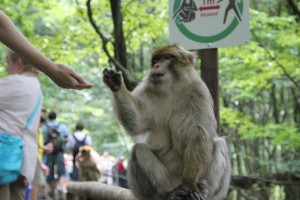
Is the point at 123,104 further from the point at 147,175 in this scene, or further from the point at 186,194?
the point at 186,194

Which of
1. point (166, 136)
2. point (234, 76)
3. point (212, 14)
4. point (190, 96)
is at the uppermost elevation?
point (212, 14)

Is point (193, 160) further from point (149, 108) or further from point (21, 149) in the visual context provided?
point (21, 149)

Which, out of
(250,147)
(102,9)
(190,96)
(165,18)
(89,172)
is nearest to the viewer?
(190,96)

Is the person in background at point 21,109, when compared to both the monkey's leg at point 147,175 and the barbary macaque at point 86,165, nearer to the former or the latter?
the monkey's leg at point 147,175

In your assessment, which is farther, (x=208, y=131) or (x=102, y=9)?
(x=102, y=9)

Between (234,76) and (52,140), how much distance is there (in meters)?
4.69

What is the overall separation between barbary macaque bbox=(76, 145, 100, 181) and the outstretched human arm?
10.1m

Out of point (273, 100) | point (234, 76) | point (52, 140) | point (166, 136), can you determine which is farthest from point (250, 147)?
point (166, 136)

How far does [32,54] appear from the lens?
6.19 ft

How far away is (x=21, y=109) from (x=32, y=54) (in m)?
2.04

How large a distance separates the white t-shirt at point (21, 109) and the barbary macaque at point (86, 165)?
7.94m

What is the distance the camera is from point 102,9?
27.7 feet

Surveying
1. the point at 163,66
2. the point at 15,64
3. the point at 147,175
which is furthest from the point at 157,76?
the point at 15,64

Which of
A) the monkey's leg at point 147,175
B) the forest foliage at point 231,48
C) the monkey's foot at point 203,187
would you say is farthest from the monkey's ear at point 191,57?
the forest foliage at point 231,48
